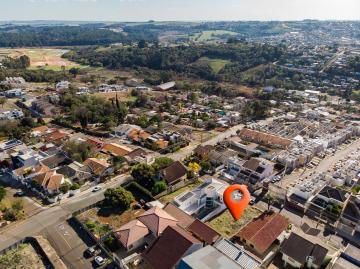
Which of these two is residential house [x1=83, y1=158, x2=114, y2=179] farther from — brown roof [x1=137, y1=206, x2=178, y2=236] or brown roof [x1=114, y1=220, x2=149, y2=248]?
brown roof [x1=114, y1=220, x2=149, y2=248]

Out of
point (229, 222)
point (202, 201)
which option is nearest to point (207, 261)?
point (229, 222)

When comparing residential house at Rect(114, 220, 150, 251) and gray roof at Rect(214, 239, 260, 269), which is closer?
gray roof at Rect(214, 239, 260, 269)

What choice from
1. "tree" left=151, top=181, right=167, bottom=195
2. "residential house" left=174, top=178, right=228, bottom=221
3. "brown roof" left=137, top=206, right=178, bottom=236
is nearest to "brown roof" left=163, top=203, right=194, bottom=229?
"brown roof" left=137, top=206, right=178, bottom=236

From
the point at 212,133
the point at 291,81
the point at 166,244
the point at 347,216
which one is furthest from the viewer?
the point at 291,81

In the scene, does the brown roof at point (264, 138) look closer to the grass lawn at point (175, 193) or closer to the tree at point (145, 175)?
the grass lawn at point (175, 193)

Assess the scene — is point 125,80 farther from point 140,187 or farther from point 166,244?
point 166,244

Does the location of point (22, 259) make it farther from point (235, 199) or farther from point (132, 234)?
point (235, 199)

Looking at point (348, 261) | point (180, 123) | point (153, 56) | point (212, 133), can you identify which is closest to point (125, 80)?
point (153, 56)
